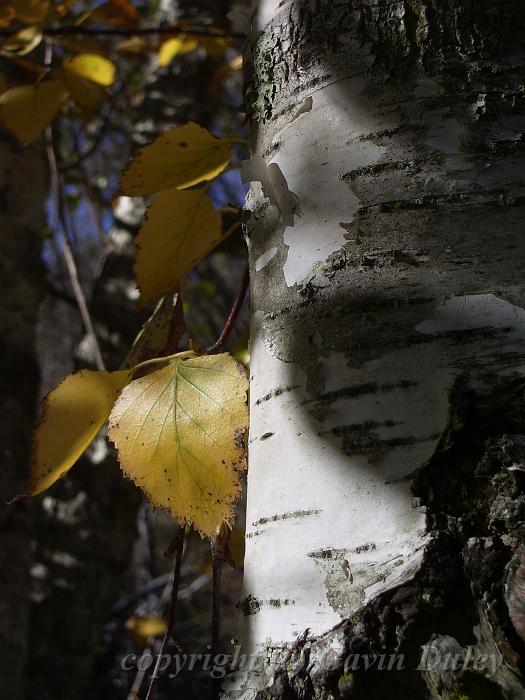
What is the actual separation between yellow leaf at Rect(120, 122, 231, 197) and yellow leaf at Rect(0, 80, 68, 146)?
391 millimetres

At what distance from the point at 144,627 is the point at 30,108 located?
202cm

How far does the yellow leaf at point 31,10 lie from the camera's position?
989mm

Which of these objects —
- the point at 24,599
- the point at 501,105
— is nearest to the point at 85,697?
the point at 24,599

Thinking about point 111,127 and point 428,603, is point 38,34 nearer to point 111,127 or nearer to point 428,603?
point 428,603

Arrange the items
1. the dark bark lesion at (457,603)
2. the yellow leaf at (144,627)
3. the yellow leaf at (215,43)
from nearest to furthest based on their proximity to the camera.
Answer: the dark bark lesion at (457,603)
the yellow leaf at (215,43)
the yellow leaf at (144,627)

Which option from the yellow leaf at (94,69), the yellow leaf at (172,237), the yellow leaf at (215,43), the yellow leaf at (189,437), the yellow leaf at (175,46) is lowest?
the yellow leaf at (189,437)

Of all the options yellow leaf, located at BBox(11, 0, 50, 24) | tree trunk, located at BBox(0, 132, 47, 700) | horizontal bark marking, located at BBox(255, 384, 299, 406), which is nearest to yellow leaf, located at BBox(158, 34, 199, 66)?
yellow leaf, located at BBox(11, 0, 50, 24)

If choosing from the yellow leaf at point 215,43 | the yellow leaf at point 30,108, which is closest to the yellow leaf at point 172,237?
the yellow leaf at point 30,108

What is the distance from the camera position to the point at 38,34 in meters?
1.08

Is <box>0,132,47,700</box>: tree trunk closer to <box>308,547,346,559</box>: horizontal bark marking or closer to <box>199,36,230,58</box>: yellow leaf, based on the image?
<box>199,36,230,58</box>: yellow leaf

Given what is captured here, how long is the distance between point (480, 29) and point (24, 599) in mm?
1538

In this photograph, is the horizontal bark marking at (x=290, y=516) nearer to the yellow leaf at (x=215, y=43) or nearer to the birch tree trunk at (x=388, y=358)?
the birch tree trunk at (x=388, y=358)

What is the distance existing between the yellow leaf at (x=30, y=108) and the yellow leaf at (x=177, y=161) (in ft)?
1.28

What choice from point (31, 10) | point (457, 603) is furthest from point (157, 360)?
point (31, 10)
